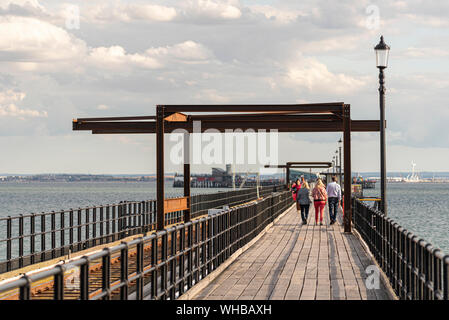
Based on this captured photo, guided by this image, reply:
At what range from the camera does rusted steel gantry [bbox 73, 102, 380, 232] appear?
19.0 metres

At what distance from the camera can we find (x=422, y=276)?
7805 millimetres

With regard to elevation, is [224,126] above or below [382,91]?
below

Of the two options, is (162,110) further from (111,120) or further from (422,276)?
(422,276)

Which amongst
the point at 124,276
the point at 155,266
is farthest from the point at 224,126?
the point at 124,276

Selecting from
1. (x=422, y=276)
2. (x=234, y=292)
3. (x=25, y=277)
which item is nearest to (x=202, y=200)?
(x=234, y=292)

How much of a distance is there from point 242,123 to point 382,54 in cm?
580

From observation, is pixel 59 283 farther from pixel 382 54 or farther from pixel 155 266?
pixel 382 54

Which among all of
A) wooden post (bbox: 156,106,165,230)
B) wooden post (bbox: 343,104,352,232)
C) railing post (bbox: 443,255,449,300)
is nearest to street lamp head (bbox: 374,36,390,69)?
wooden post (bbox: 343,104,352,232)

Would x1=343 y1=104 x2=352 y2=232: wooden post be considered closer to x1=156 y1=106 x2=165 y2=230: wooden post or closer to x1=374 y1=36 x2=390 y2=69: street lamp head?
x1=374 y1=36 x2=390 y2=69: street lamp head

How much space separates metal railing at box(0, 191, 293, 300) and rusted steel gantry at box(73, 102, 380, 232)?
2.59m

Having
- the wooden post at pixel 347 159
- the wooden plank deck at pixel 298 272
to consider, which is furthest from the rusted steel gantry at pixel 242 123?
the wooden plank deck at pixel 298 272

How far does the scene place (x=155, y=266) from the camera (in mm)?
8562

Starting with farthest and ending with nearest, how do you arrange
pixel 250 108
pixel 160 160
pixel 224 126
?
pixel 224 126 → pixel 160 160 → pixel 250 108
